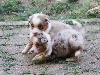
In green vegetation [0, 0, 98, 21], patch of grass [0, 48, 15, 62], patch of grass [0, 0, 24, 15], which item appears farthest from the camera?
patch of grass [0, 0, 24, 15]

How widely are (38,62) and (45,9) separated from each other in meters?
3.92

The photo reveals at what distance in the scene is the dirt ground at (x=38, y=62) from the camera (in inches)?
200

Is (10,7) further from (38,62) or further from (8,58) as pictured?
(38,62)

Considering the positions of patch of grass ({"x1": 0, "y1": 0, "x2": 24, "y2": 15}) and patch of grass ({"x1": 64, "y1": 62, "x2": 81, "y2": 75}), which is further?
patch of grass ({"x1": 0, "y1": 0, "x2": 24, "y2": 15})

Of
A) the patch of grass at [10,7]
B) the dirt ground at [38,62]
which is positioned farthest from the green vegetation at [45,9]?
the dirt ground at [38,62]

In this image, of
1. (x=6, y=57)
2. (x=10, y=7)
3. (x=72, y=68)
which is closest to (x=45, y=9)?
A: (x=10, y=7)

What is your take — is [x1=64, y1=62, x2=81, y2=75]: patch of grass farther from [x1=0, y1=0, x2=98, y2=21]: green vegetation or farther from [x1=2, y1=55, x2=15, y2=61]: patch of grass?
[x1=0, y1=0, x2=98, y2=21]: green vegetation

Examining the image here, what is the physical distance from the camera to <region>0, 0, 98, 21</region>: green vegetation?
28.2ft

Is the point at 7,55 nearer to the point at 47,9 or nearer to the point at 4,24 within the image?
the point at 4,24

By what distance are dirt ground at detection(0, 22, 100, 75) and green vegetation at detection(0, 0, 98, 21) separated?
1.90m

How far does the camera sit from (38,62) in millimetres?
5320

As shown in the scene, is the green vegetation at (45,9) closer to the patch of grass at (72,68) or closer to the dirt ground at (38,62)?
the dirt ground at (38,62)

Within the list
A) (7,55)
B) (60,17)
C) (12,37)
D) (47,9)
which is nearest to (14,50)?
(7,55)

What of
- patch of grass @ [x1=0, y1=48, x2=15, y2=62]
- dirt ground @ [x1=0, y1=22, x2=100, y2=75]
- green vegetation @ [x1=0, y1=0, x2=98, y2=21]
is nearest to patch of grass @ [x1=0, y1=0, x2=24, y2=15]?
green vegetation @ [x1=0, y1=0, x2=98, y2=21]
